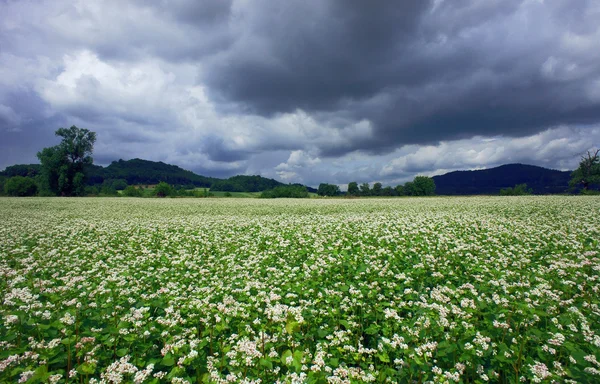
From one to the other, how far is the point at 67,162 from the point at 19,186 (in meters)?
20.4

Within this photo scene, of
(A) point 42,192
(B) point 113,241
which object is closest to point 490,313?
(B) point 113,241

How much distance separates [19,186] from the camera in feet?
256

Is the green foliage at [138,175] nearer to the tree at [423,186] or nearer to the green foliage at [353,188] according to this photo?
the green foliage at [353,188]

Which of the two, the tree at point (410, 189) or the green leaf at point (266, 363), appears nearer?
the green leaf at point (266, 363)

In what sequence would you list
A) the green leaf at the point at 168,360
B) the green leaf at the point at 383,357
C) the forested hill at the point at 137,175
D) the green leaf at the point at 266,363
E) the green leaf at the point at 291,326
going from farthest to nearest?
the forested hill at the point at 137,175
the green leaf at the point at 291,326
the green leaf at the point at 383,357
the green leaf at the point at 168,360
the green leaf at the point at 266,363

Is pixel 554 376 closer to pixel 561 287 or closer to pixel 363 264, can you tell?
pixel 561 287

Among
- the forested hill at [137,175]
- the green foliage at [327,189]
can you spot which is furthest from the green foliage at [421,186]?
the forested hill at [137,175]

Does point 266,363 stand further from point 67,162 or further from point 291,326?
point 67,162

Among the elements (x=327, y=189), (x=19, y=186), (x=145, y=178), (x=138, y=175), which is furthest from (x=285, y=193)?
(x=138, y=175)

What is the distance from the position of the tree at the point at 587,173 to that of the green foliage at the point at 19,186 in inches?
6099

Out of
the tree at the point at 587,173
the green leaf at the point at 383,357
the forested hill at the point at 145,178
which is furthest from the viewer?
the forested hill at the point at 145,178

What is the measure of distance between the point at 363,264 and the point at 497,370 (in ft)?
13.2

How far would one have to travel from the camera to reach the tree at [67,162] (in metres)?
70.5

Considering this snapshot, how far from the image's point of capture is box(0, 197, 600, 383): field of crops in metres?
3.46
